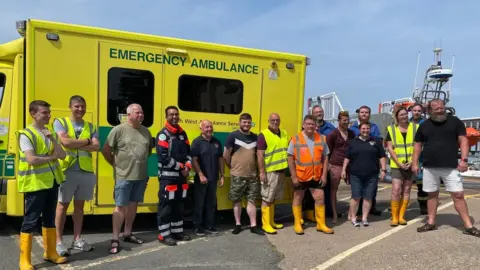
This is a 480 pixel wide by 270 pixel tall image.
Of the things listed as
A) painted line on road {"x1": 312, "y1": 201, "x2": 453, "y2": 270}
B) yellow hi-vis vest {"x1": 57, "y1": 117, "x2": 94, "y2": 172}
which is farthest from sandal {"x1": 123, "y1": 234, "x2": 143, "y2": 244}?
painted line on road {"x1": 312, "y1": 201, "x2": 453, "y2": 270}

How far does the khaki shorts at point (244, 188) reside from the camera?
19.4 ft

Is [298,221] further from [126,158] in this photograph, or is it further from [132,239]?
[126,158]

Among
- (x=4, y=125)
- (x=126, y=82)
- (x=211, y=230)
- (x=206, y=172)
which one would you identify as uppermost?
(x=126, y=82)

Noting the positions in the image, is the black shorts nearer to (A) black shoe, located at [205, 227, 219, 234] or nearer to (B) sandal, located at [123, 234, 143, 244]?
(A) black shoe, located at [205, 227, 219, 234]

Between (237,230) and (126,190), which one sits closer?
(126,190)

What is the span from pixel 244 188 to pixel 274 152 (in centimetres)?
66

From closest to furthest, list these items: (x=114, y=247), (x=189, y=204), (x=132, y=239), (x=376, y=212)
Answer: (x=114, y=247) < (x=132, y=239) < (x=189, y=204) < (x=376, y=212)

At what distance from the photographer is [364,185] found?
6.18 meters

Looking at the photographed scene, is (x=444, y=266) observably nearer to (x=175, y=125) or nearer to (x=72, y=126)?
(x=175, y=125)

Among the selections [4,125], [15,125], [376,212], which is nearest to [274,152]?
[376,212]

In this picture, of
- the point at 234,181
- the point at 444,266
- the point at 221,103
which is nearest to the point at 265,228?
the point at 234,181

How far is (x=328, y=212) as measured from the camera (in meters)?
6.98

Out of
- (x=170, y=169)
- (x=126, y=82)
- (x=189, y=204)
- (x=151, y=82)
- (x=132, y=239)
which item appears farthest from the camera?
(x=189, y=204)

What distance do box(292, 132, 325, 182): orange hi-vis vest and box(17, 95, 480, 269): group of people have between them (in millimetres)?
14
